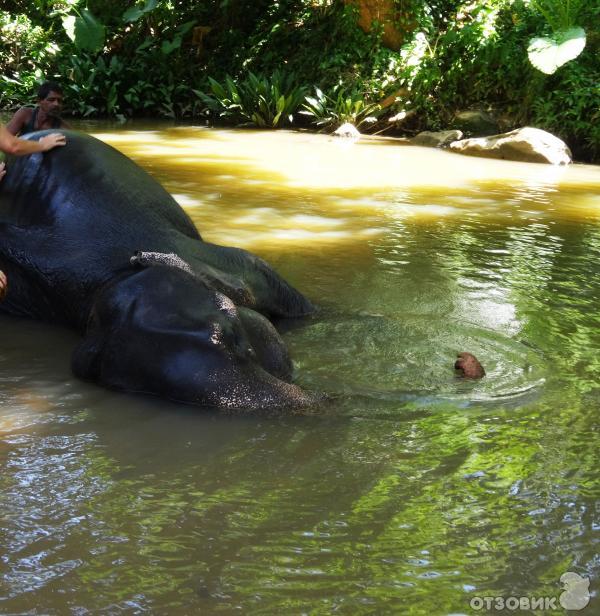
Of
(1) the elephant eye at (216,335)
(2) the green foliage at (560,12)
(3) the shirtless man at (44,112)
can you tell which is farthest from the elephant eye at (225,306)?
(2) the green foliage at (560,12)

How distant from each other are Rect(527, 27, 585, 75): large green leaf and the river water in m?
7.46

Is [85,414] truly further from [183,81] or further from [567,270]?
[183,81]

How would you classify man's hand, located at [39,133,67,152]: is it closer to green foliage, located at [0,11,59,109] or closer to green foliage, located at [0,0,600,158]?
green foliage, located at [0,0,600,158]

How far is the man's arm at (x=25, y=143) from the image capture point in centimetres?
458

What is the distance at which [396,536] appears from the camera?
279 centimetres

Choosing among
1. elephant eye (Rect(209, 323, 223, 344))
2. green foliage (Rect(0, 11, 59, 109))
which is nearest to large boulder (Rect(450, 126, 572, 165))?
elephant eye (Rect(209, 323, 223, 344))

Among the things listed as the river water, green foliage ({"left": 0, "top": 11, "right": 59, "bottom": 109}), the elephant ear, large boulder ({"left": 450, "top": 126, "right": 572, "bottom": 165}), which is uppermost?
green foliage ({"left": 0, "top": 11, "right": 59, "bottom": 109})

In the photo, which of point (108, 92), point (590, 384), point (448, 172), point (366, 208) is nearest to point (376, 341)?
point (590, 384)

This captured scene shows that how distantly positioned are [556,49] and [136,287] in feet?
34.9

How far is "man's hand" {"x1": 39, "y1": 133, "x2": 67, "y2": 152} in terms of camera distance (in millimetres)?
4941

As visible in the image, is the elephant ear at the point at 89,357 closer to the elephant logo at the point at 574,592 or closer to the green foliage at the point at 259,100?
the elephant logo at the point at 574,592

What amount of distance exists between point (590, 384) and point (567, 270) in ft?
7.66

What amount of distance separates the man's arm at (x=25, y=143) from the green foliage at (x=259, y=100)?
453 inches

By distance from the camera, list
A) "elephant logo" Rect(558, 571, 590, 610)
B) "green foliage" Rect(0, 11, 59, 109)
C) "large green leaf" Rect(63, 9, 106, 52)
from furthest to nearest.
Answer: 1. "green foliage" Rect(0, 11, 59, 109)
2. "large green leaf" Rect(63, 9, 106, 52)
3. "elephant logo" Rect(558, 571, 590, 610)
